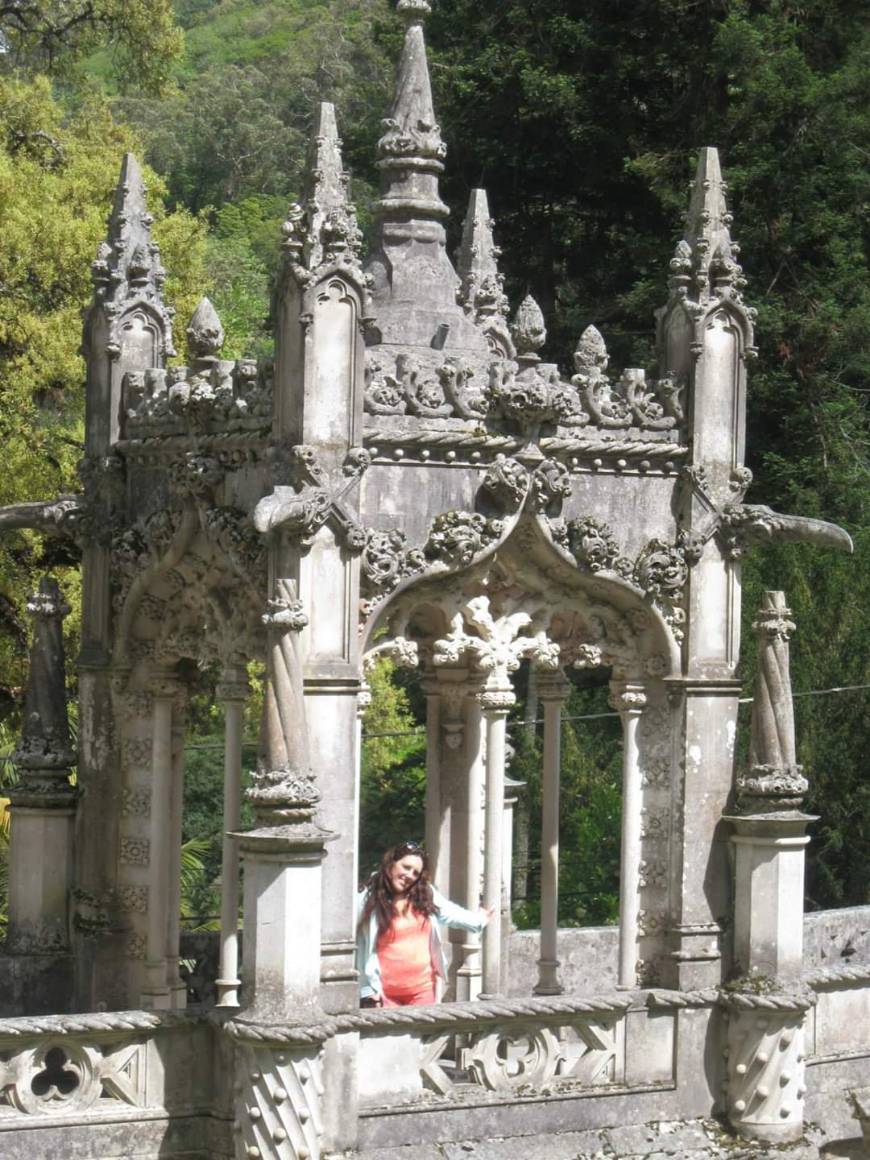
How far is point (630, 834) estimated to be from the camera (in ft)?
46.2

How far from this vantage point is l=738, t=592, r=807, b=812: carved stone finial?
543 inches

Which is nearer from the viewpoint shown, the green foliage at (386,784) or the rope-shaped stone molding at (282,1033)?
the rope-shaped stone molding at (282,1033)

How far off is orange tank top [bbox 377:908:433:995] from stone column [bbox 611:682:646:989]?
110cm

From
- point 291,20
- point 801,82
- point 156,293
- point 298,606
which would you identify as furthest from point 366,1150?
point 291,20

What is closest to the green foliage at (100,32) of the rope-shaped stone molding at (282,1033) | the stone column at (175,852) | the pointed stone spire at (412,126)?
the pointed stone spire at (412,126)

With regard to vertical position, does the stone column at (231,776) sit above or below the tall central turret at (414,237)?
below

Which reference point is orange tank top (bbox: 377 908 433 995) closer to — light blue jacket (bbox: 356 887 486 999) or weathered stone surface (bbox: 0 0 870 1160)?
light blue jacket (bbox: 356 887 486 999)

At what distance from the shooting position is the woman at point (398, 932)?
14.0m

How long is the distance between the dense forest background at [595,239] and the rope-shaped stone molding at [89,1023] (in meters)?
13.8

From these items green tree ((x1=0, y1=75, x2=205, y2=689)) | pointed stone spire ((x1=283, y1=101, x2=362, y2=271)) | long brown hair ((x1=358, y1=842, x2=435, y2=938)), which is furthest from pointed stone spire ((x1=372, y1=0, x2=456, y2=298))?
green tree ((x1=0, y1=75, x2=205, y2=689))

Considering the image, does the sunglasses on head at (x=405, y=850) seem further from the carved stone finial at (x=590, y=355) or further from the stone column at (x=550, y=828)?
the carved stone finial at (x=590, y=355)

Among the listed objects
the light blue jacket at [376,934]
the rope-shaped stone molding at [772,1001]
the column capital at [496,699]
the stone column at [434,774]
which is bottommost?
the rope-shaped stone molding at [772,1001]

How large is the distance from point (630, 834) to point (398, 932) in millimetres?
1401

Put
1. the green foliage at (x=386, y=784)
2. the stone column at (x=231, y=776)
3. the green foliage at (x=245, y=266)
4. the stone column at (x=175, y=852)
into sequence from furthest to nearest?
the green foliage at (x=245, y=266)
the green foliage at (x=386, y=784)
the stone column at (x=175, y=852)
the stone column at (x=231, y=776)
